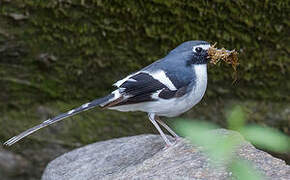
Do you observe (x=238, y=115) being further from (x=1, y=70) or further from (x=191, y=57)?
(x=1, y=70)

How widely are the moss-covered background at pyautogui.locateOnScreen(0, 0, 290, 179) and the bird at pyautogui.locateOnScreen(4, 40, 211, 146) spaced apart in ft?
3.64

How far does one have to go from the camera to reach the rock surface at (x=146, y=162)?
289cm

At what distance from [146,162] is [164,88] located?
1.89 feet

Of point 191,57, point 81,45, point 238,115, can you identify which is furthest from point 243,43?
point 238,115

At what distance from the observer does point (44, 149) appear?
545cm

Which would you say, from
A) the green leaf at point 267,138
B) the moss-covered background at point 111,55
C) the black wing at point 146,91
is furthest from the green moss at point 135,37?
the green leaf at point 267,138

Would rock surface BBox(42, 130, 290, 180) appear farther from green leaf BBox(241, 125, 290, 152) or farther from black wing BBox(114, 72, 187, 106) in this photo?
green leaf BBox(241, 125, 290, 152)

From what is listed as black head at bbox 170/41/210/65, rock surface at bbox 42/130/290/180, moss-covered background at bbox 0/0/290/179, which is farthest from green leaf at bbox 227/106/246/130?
moss-covered background at bbox 0/0/290/179

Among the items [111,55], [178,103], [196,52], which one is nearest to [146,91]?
[178,103]

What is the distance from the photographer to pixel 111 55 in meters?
4.93

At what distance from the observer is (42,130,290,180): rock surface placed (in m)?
2.89

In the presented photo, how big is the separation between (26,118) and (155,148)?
210cm

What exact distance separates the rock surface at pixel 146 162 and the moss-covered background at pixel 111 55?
1.06 metres

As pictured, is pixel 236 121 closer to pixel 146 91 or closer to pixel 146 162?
pixel 146 162
